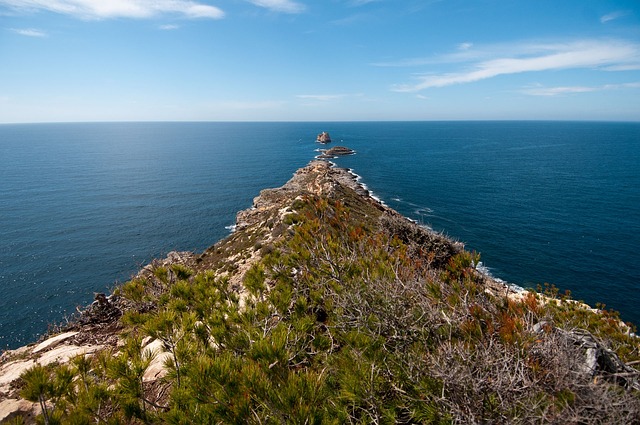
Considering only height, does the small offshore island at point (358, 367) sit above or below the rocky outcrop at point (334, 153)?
below

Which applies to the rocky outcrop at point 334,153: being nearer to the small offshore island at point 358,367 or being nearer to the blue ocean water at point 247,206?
the blue ocean water at point 247,206

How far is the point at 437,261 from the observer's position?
653 inches

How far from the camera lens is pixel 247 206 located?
62.7 m

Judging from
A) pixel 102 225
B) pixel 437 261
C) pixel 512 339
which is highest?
pixel 512 339

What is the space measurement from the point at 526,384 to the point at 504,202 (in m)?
65.9

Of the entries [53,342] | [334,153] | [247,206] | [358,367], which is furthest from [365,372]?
[334,153]

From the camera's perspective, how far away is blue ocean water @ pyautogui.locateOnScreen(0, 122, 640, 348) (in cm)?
3519

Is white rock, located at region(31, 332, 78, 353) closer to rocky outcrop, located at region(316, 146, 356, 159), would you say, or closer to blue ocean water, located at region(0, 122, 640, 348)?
blue ocean water, located at region(0, 122, 640, 348)

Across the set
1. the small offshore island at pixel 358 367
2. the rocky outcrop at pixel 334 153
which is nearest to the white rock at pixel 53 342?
the small offshore island at pixel 358 367

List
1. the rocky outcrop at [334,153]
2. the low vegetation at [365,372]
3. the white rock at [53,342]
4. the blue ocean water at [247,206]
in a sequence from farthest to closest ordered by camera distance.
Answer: the rocky outcrop at [334,153], the blue ocean water at [247,206], the white rock at [53,342], the low vegetation at [365,372]

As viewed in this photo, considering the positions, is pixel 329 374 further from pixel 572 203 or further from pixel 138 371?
pixel 572 203

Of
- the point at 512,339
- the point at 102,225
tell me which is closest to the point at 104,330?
the point at 512,339

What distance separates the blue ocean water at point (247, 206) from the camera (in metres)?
35.2

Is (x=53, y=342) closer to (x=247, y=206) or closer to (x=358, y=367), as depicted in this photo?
(x=358, y=367)
